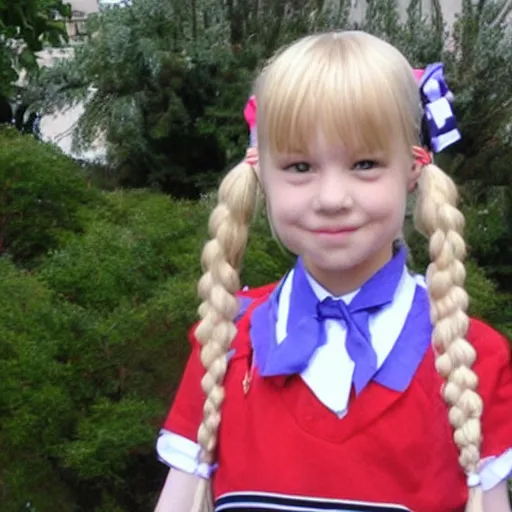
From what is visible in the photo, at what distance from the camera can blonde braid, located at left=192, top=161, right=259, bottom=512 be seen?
6.10 feet

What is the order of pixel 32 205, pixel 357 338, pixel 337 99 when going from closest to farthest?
1. pixel 337 99
2. pixel 357 338
3. pixel 32 205

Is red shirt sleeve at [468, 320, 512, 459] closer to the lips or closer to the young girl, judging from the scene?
the young girl

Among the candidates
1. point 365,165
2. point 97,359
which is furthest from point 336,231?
point 97,359

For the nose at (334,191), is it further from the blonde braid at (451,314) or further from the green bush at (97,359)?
the green bush at (97,359)

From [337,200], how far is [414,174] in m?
0.19

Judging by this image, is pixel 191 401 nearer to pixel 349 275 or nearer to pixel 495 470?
pixel 349 275

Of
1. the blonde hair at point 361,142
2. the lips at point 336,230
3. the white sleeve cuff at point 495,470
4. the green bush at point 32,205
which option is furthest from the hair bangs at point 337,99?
the green bush at point 32,205

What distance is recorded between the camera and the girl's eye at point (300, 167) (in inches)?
67.7

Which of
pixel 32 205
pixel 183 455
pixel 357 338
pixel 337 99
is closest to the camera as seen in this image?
pixel 337 99

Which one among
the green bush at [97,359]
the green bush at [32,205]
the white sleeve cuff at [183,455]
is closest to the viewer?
the white sleeve cuff at [183,455]

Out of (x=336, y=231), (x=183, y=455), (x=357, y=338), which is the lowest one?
(x=183, y=455)

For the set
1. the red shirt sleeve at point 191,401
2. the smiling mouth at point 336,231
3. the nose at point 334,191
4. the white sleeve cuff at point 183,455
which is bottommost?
the white sleeve cuff at point 183,455

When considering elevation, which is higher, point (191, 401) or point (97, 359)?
point (191, 401)

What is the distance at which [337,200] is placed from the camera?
5.52ft
